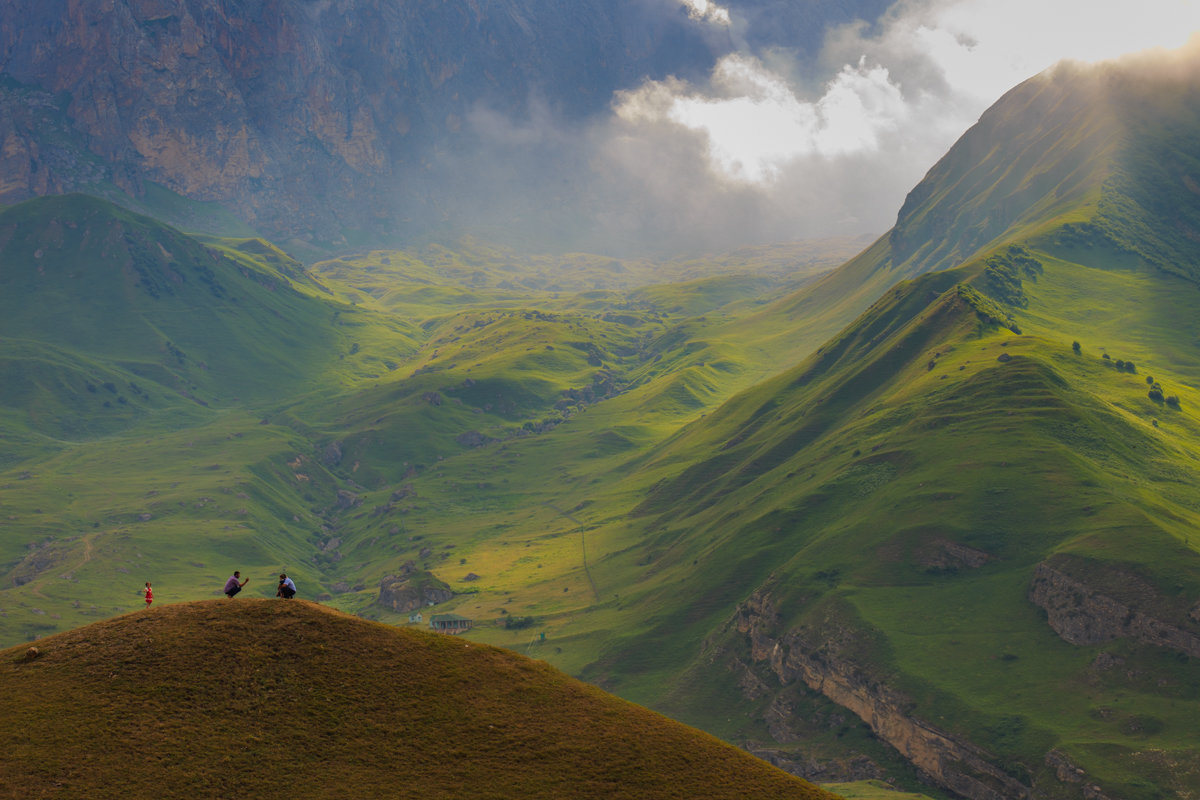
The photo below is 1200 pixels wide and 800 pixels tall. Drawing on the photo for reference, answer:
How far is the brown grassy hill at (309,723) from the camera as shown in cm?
9369

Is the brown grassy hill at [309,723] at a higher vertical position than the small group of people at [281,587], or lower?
lower

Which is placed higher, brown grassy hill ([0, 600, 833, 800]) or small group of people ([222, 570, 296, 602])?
small group of people ([222, 570, 296, 602])

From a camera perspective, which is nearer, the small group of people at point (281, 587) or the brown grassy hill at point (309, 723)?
the brown grassy hill at point (309, 723)

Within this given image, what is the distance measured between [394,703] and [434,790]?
1332cm

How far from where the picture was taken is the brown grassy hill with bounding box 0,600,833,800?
307 feet

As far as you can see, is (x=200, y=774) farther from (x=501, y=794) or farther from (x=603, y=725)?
(x=603, y=725)

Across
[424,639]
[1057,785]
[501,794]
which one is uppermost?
[424,639]

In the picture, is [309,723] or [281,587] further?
[281,587]

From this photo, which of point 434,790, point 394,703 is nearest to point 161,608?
point 394,703

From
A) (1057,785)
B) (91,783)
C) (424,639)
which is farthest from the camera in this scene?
(1057,785)

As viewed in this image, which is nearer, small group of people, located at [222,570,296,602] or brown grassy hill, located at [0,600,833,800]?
brown grassy hill, located at [0,600,833,800]

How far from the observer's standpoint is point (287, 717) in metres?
102

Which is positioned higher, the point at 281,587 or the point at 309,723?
the point at 281,587

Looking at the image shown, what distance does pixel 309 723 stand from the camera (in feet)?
337
